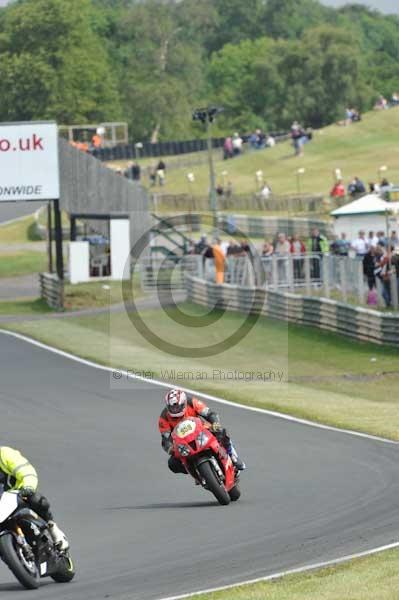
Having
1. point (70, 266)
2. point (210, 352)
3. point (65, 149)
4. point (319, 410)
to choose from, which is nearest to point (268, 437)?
point (319, 410)

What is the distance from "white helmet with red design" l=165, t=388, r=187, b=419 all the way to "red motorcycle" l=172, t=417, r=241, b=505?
161 millimetres

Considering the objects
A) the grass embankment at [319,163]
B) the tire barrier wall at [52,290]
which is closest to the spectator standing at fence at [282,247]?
the tire barrier wall at [52,290]

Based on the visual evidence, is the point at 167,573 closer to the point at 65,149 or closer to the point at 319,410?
the point at 319,410

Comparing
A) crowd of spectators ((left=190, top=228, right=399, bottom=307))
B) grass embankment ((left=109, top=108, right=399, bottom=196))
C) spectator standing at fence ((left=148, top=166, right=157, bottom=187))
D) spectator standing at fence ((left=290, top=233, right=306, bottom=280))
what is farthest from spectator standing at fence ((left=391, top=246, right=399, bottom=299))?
spectator standing at fence ((left=148, top=166, right=157, bottom=187))

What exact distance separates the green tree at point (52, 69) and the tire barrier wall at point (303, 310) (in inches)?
3024

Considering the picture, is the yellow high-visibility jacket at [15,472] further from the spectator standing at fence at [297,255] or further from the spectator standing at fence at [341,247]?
the spectator standing at fence at [341,247]

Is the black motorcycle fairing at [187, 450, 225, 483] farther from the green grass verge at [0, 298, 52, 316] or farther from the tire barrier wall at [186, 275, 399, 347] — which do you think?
the green grass verge at [0, 298, 52, 316]

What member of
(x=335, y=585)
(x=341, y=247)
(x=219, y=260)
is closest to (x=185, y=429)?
(x=335, y=585)

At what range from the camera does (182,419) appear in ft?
49.0

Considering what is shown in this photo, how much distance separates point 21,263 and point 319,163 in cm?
2625

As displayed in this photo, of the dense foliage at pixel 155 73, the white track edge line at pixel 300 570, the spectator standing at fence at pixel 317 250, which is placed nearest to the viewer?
the white track edge line at pixel 300 570

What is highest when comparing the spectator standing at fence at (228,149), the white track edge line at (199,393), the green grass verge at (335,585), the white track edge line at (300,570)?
the spectator standing at fence at (228,149)

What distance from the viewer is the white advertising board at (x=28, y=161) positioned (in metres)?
40.2

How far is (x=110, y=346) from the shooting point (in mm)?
32344
